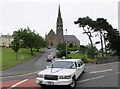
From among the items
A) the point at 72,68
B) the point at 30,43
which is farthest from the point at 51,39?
the point at 72,68

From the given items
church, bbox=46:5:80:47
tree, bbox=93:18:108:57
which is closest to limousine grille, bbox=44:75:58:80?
tree, bbox=93:18:108:57

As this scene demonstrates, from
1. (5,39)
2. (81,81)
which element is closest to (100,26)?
(81,81)

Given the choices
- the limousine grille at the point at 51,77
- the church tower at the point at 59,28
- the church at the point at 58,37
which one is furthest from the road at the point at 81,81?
the church tower at the point at 59,28

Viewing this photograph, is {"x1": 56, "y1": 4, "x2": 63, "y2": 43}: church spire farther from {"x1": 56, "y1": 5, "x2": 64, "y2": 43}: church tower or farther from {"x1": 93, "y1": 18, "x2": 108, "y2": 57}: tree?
{"x1": 93, "y1": 18, "x2": 108, "y2": 57}: tree

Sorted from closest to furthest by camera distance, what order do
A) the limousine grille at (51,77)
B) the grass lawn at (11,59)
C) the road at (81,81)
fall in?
the limousine grille at (51,77)
the road at (81,81)
the grass lawn at (11,59)

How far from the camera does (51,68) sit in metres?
15.9

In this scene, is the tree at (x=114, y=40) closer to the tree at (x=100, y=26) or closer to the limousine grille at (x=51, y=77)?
the tree at (x=100, y=26)

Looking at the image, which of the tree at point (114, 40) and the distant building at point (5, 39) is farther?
the distant building at point (5, 39)

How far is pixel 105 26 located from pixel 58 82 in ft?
187

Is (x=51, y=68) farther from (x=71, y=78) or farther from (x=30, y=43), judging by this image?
(x=30, y=43)

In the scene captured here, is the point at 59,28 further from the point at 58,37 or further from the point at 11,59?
the point at 11,59

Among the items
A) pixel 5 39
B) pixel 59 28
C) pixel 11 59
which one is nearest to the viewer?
pixel 11 59

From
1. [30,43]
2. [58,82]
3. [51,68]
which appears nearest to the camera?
[58,82]

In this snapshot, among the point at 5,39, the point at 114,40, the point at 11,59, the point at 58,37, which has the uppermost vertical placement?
the point at 5,39
